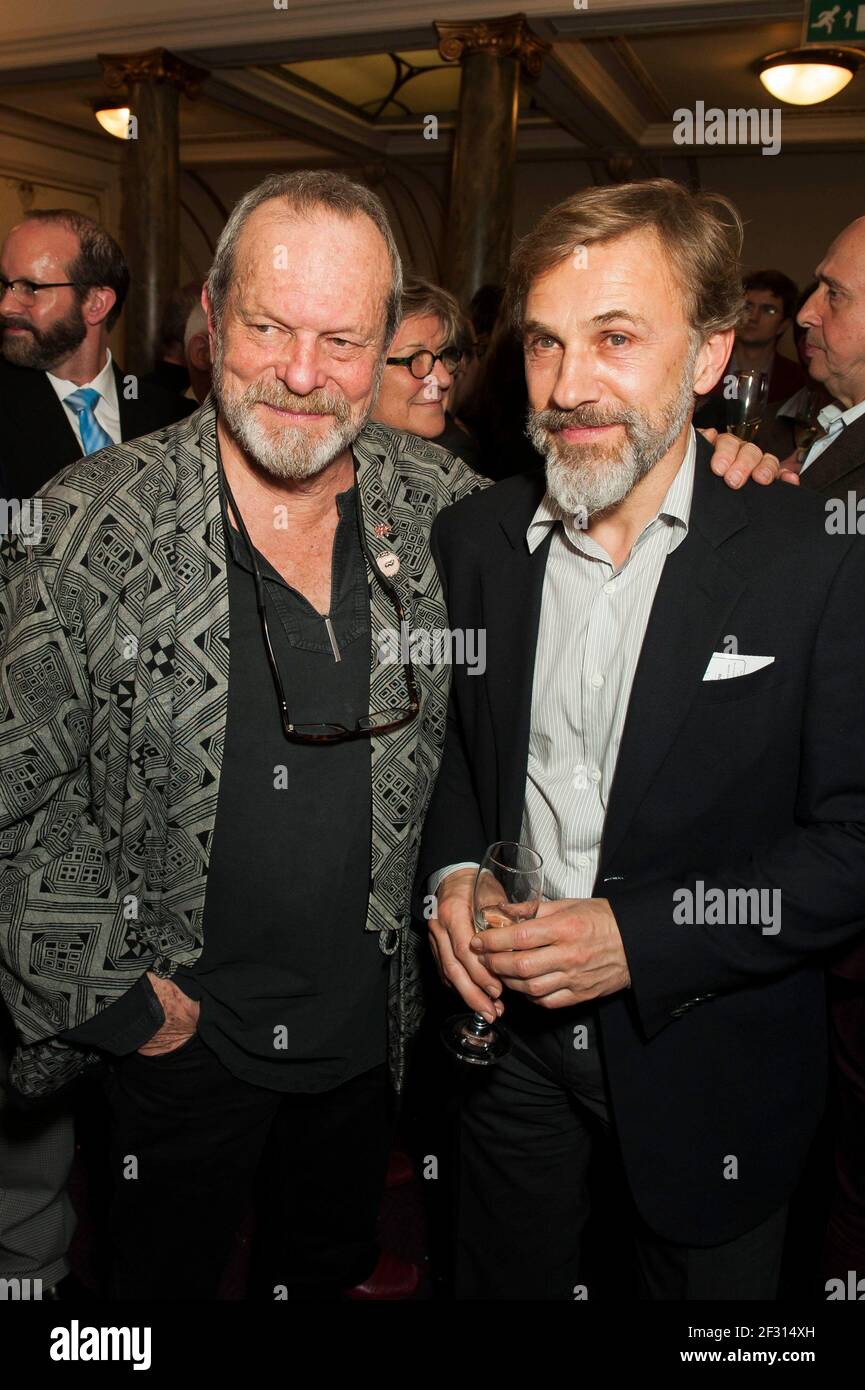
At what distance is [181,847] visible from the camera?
5.59 feet

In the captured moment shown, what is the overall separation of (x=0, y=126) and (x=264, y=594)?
11865mm

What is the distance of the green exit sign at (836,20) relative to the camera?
479cm

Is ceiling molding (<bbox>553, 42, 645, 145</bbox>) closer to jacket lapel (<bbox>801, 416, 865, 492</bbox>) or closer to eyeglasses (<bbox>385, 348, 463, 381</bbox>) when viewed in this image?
eyeglasses (<bbox>385, 348, 463, 381</bbox>)

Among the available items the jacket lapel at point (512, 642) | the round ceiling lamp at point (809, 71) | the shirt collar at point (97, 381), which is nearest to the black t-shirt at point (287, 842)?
the jacket lapel at point (512, 642)

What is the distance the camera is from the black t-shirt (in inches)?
68.1

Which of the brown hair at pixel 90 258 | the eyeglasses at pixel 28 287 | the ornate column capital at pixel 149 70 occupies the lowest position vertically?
the eyeglasses at pixel 28 287

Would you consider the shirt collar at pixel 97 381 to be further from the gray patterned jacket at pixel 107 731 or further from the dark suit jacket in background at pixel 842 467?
the dark suit jacket in background at pixel 842 467

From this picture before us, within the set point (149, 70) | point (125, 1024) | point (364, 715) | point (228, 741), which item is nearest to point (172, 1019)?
point (125, 1024)

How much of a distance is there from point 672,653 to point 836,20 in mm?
4682

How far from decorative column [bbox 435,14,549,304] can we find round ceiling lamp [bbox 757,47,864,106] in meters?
1.62

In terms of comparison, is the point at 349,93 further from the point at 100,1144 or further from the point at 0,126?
the point at 100,1144

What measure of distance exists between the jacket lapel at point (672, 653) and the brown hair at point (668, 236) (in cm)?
34

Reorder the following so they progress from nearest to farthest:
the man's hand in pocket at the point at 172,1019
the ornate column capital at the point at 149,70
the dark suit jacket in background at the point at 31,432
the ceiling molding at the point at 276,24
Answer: the man's hand in pocket at the point at 172,1019, the dark suit jacket in background at the point at 31,432, the ceiling molding at the point at 276,24, the ornate column capital at the point at 149,70

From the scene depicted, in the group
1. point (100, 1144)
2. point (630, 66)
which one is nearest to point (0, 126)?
point (630, 66)
